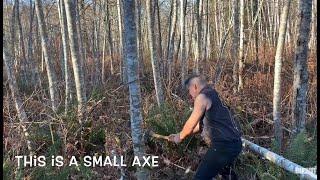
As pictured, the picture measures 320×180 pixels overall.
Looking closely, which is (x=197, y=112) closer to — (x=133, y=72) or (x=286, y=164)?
(x=133, y=72)

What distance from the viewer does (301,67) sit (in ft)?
19.5

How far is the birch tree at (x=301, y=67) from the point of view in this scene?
5824 mm

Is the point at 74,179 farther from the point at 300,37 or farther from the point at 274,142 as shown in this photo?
the point at 300,37

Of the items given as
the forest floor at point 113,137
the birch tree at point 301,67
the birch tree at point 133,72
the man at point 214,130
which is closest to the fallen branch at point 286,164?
the forest floor at point 113,137

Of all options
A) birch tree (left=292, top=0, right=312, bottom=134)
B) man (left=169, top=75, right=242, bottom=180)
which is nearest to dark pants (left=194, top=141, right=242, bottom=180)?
man (left=169, top=75, right=242, bottom=180)

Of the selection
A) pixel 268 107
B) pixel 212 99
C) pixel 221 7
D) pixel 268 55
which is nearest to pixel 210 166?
pixel 212 99

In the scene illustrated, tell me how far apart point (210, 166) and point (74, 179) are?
71.7 inches

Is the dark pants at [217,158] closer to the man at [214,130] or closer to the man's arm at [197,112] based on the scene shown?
the man at [214,130]

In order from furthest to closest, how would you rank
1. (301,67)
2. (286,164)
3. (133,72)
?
(301,67) → (286,164) → (133,72)

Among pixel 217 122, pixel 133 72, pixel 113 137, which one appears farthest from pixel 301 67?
pixel 113 137

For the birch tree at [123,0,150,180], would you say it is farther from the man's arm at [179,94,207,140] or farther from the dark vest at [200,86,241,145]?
the dark vest at [200,86,241,145]

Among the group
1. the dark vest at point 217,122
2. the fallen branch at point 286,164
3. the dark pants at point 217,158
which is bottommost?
the fallen branch at point 286,164

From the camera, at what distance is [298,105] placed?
6043mm

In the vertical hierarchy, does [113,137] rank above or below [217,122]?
below
